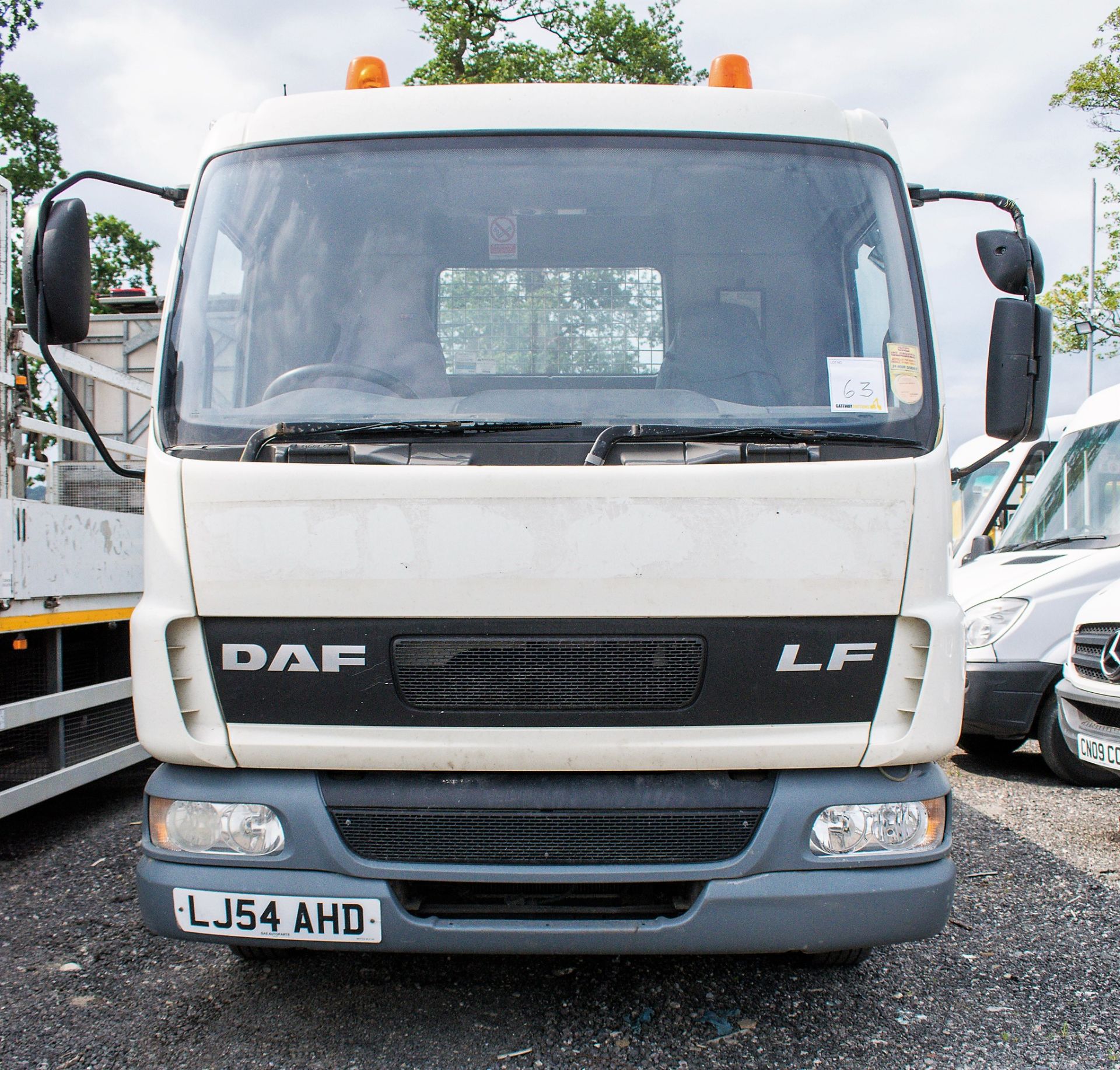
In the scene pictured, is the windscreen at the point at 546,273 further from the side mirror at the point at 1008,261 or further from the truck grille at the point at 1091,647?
the truck grille at the point at 1091,647

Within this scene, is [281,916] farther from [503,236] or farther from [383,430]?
[503,236]

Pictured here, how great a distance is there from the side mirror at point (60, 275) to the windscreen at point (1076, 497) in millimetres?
5387

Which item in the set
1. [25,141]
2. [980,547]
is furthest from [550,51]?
[980,547]

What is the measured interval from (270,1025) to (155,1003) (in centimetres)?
40

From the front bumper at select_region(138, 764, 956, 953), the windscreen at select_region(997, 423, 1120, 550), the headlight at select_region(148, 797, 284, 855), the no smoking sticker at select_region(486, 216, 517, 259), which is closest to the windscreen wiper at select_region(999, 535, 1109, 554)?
the windscreen at select_region(997, 423, 1120, 550)

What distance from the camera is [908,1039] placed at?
2721mm

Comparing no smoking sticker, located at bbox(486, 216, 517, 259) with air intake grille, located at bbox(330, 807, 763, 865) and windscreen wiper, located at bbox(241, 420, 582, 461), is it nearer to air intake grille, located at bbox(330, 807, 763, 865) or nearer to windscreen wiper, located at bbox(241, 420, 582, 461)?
windscreen wiper, located at bbox(241, 420, 582, 461)

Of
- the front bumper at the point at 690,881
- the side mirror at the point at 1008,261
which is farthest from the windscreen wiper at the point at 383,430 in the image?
the side mirror at the point at 1008,261

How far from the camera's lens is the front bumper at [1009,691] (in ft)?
18.1

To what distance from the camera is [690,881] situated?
2426 mm

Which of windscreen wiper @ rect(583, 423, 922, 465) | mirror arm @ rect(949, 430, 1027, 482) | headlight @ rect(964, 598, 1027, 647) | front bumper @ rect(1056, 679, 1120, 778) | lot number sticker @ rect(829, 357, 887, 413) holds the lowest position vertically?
front bumper @ rect(1056, 679, 1120, 778)

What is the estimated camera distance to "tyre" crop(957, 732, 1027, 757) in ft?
20.3

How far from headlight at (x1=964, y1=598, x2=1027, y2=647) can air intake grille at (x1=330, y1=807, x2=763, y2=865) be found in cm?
370

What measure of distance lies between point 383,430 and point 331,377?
0.98ft
